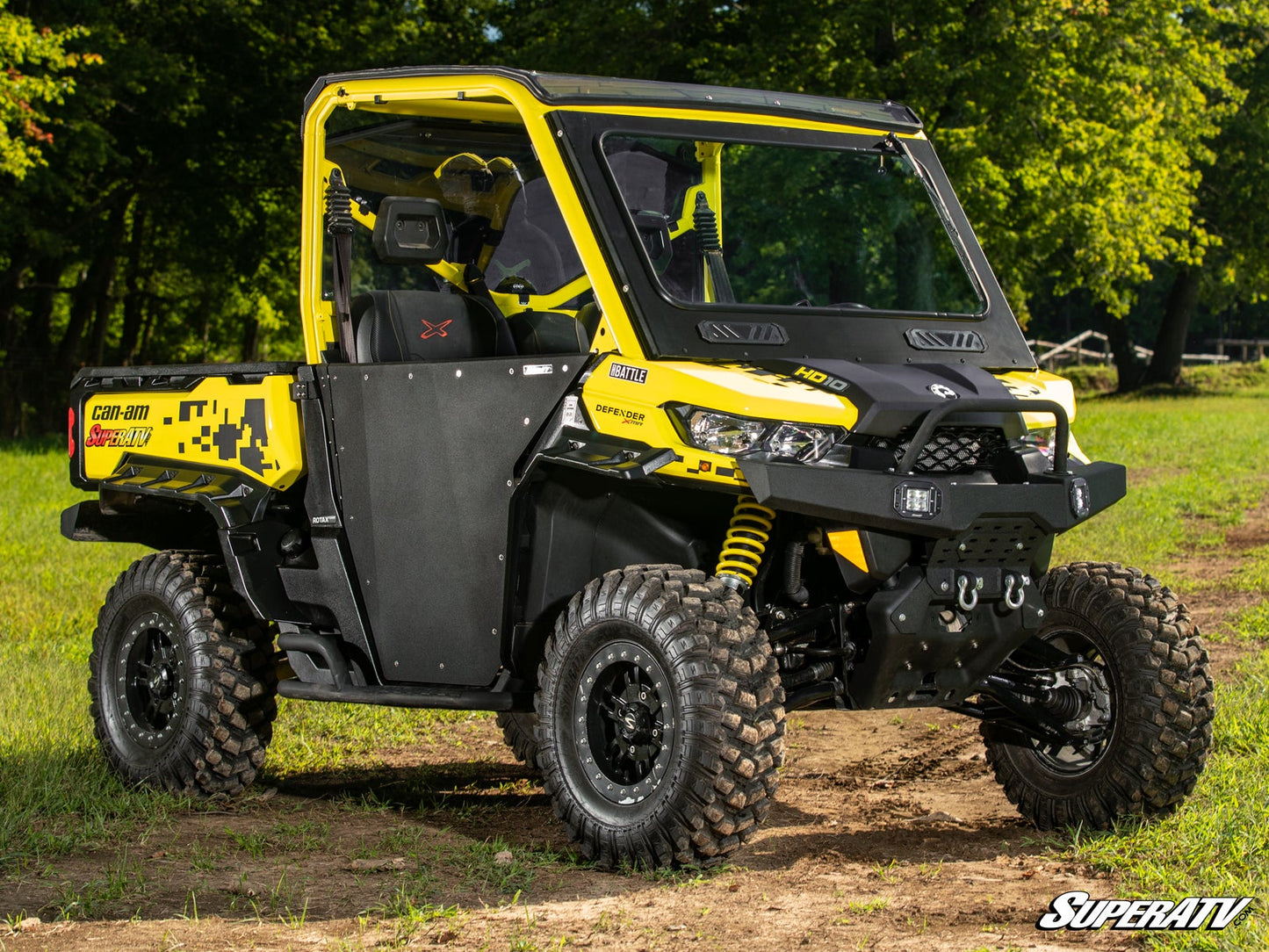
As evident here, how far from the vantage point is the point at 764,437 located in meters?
4.95

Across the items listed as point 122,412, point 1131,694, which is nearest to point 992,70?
point 122,412

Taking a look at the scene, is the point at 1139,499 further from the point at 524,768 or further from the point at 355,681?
the point at 355,681

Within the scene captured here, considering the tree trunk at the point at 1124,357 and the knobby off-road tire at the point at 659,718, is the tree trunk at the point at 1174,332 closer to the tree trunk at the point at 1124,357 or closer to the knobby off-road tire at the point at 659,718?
the tree trunk at the point at 1124,357

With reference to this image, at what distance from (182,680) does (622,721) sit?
2.38 m

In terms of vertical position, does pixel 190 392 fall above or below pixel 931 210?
below

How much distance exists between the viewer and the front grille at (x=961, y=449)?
16.8ft

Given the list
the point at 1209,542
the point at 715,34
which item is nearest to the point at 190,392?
the point at 1209,542

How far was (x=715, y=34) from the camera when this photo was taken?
25344 millimetres

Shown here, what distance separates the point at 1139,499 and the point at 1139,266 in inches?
448

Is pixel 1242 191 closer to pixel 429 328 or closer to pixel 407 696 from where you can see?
pixel 429 328

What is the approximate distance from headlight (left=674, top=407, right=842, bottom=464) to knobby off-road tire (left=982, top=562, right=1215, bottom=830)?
1462 millimetres

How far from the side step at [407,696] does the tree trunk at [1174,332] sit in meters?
35.5

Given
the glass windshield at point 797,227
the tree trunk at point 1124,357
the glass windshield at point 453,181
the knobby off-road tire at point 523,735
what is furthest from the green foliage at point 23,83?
the tree trunk at point 1124,357

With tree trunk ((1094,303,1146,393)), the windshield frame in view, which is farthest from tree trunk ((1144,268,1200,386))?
the windshield frame
